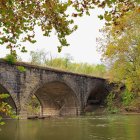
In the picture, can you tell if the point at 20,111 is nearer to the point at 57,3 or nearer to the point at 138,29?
the point at 138,29

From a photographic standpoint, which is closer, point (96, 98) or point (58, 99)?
point (58, 99)

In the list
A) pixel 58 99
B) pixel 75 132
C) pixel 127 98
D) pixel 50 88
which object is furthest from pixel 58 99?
pixel 75 132

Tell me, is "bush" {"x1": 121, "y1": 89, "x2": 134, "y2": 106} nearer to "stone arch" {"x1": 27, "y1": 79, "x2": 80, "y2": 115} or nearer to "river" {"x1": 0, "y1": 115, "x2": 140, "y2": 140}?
"stone arch" {"x1": 27, "y1": 79, "x2": 80, "y2": 115}

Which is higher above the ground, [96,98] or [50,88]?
[50,88]

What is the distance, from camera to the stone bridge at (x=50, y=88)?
104 ft

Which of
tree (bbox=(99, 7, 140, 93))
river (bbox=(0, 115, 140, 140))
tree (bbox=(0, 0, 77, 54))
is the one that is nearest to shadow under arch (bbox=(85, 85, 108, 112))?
tree (bbox=(99, 7, 140, 93))

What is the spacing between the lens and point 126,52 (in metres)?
36.0

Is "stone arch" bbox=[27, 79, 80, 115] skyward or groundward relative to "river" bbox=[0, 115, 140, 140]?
skyward

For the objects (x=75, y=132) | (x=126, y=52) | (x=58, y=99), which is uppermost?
(x=126, y=52)

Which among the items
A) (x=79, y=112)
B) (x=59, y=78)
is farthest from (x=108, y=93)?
(x=59, y=78)

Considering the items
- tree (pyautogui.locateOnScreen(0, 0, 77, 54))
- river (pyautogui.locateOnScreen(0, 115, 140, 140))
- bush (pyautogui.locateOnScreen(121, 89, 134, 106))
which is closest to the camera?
tree (pyautogui.locateOnScreen(0, 0, 77, 54))

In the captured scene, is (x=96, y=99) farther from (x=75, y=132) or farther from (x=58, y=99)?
(x=75, y=132)

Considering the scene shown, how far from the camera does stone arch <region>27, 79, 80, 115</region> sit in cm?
4241

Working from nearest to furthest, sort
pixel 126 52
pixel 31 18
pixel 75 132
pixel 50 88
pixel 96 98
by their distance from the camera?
pixel 31 18, pixel 75 132, pixel 126 52, pixel 50 88, pixel 96 98
